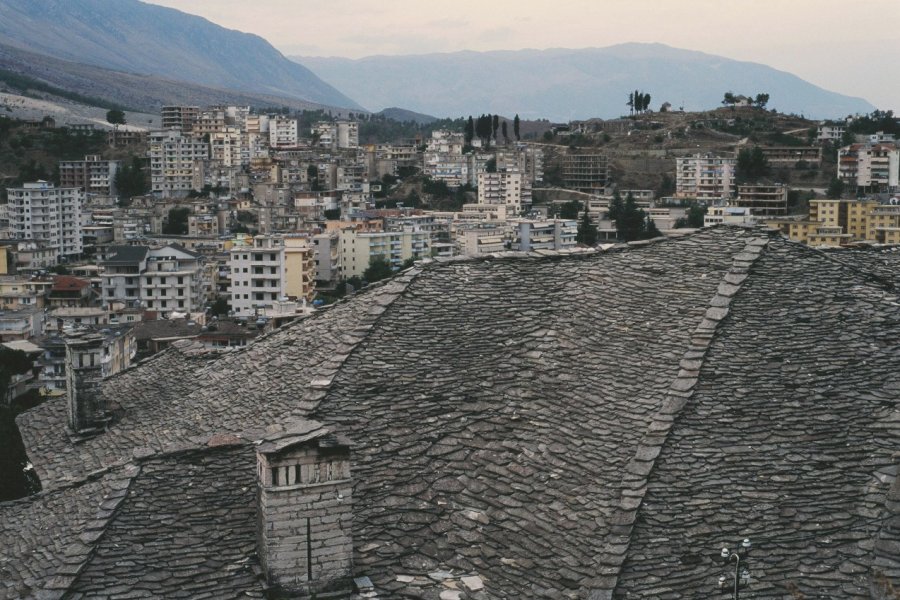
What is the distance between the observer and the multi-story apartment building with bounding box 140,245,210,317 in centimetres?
9675

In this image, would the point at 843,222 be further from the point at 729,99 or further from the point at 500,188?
the point at 729,99

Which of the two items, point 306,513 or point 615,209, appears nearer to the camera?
point 306,513

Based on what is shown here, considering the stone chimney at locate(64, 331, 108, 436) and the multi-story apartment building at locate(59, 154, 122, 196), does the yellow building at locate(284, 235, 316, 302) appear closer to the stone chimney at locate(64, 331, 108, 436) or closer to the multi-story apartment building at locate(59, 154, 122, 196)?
the multi-story apartment building at locate(59, 154, 122, 196)

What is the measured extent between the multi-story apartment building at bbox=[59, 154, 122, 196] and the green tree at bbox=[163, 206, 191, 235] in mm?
31365

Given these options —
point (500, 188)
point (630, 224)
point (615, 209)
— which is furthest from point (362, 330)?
point (500, 188)

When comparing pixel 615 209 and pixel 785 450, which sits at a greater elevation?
pixel 615 209

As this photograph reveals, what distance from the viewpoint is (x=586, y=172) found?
169 metres

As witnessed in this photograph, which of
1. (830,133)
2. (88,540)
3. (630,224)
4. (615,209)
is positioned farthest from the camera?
(830,133)

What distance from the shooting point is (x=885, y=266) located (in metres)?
12.7

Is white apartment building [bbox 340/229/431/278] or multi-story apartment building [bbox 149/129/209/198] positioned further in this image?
multi-story apartment building [bbox 149/129/209/198]

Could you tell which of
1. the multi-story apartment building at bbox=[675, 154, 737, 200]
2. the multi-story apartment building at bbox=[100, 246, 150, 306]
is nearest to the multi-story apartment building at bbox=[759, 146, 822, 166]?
the multi-story apartment building at bbox=[675, 154, 737, 200]

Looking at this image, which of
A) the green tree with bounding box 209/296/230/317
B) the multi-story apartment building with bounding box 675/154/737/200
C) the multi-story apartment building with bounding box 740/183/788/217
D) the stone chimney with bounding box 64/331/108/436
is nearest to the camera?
the stone chimney with bounding box 64/331/108/436

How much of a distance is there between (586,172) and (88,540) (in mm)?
162391

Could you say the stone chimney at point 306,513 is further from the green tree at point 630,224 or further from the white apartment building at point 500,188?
the white apartment building at point 500,188
